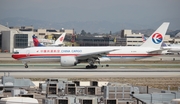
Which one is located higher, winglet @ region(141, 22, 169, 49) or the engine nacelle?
winglet @ region(141, 22, 169, 49)

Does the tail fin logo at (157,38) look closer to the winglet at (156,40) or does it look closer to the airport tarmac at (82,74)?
the winglet at (156,40)

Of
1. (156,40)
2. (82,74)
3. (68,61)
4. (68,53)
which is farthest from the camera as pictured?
(156,40)

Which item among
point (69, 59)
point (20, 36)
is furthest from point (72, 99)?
point (20, 36)

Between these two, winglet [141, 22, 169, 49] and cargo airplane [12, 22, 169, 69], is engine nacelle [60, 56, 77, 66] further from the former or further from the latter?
winglet [141, 22, 169, 49]

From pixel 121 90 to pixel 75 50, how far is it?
4197 cm

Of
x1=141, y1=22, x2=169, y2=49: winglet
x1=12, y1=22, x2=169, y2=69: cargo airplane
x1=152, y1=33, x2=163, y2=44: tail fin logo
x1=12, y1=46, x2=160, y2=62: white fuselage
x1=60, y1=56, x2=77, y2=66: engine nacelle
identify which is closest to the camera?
x1=60, y1=56, x2=77, y2=66: engine nacelle

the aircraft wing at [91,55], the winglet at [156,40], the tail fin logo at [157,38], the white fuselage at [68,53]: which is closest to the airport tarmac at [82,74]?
the white fuselage at [68,53]

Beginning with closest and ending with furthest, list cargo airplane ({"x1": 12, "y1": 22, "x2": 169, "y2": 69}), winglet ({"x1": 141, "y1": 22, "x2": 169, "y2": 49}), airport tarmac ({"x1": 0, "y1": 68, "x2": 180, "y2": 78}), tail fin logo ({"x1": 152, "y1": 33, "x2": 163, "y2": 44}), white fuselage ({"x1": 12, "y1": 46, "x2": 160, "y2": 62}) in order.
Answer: airport tarmac ({"x1": 0, "y1": 68, "x2": 180, "y2": 78}), cargo airplane ({"x1": 12, "y1": 22, "x2": 169, "y2": 69}), white fuselage ({"x1": 12, "y1": 46, "x2": 160, "y2": 62}), winglet ({"x1": 141, "y1": 22, "x2": 169, "y2": 49}), tail fin logo ({"x1": 152, "y1": 33, "x2": 163, "y2": 44})

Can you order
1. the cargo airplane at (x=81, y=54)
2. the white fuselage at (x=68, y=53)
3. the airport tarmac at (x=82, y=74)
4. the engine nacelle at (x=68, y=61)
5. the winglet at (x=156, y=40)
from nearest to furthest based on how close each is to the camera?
the airport tarmac at (x=82, y=74) < the engine nacelle at (x=68, y=61) < the cargo airplane at (x=81, y=54) < the white fuselage at (x=68, y=53) < the winglet at (x=156, y=40)

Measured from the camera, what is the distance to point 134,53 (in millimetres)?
77500

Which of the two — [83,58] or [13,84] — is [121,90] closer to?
[13,84]

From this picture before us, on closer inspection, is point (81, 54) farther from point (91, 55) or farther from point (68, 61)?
point (68, 61)

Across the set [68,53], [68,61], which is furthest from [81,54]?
[68,61]

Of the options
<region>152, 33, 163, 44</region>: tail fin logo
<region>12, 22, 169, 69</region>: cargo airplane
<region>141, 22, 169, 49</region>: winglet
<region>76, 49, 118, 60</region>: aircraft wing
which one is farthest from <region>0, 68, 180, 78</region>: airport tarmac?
<region>152, 33, 163, 44</region>: tail fin logo
